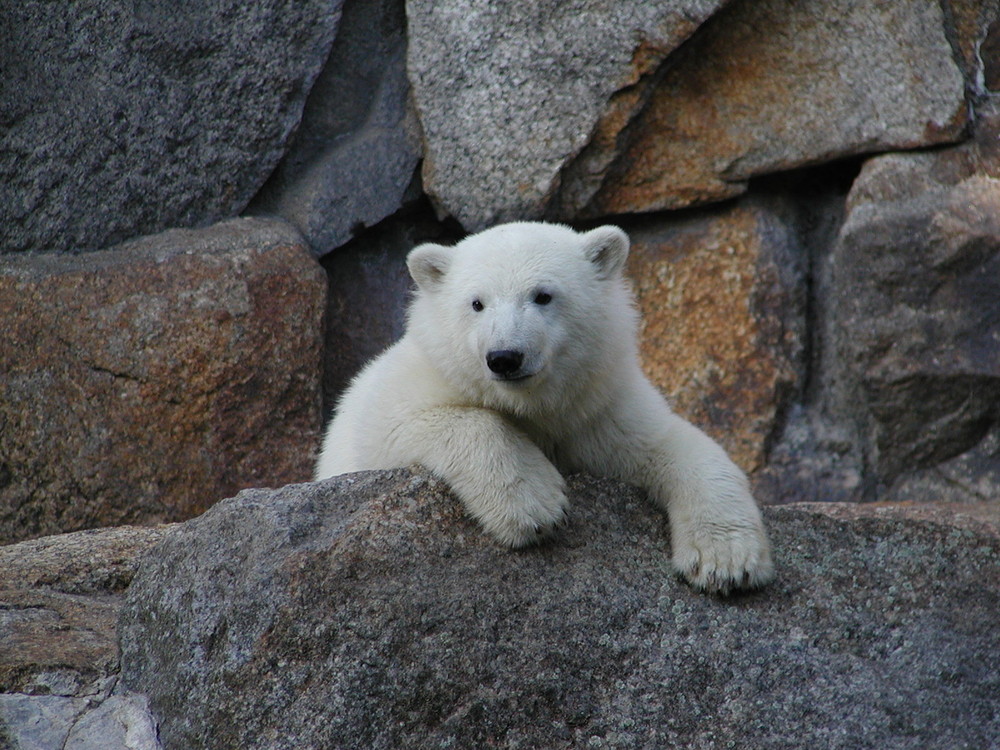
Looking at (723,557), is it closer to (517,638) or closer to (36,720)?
(517,638)

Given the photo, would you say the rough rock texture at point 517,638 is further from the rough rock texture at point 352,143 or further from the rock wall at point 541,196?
the rough rock texture at point 352,143

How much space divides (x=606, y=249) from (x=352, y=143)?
2.59 meters

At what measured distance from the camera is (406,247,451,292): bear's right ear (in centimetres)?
445

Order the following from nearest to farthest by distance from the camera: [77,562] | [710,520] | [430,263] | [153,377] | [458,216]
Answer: [710,520]
[430,263]
[77,562]
[153,377]
[458,216]

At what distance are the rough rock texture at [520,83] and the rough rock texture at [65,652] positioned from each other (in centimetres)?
294

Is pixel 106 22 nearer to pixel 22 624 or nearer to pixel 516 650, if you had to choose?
pixel 22 624

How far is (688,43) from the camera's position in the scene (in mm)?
6215

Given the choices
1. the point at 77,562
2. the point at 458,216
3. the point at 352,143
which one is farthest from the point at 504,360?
the point at 352,143

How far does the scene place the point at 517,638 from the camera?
3.35 metres

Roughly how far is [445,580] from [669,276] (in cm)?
359

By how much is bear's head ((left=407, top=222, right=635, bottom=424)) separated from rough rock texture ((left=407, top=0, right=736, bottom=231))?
1.86m

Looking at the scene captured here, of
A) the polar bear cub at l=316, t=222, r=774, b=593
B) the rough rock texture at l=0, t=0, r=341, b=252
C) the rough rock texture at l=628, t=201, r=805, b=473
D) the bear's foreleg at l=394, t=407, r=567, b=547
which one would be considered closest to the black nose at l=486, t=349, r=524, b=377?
the polar bear cub at l=316, t=222, r=774, b=593

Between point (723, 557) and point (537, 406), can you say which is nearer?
point (723, 557)

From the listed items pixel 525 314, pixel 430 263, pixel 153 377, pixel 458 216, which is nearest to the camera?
pixel 525 314
